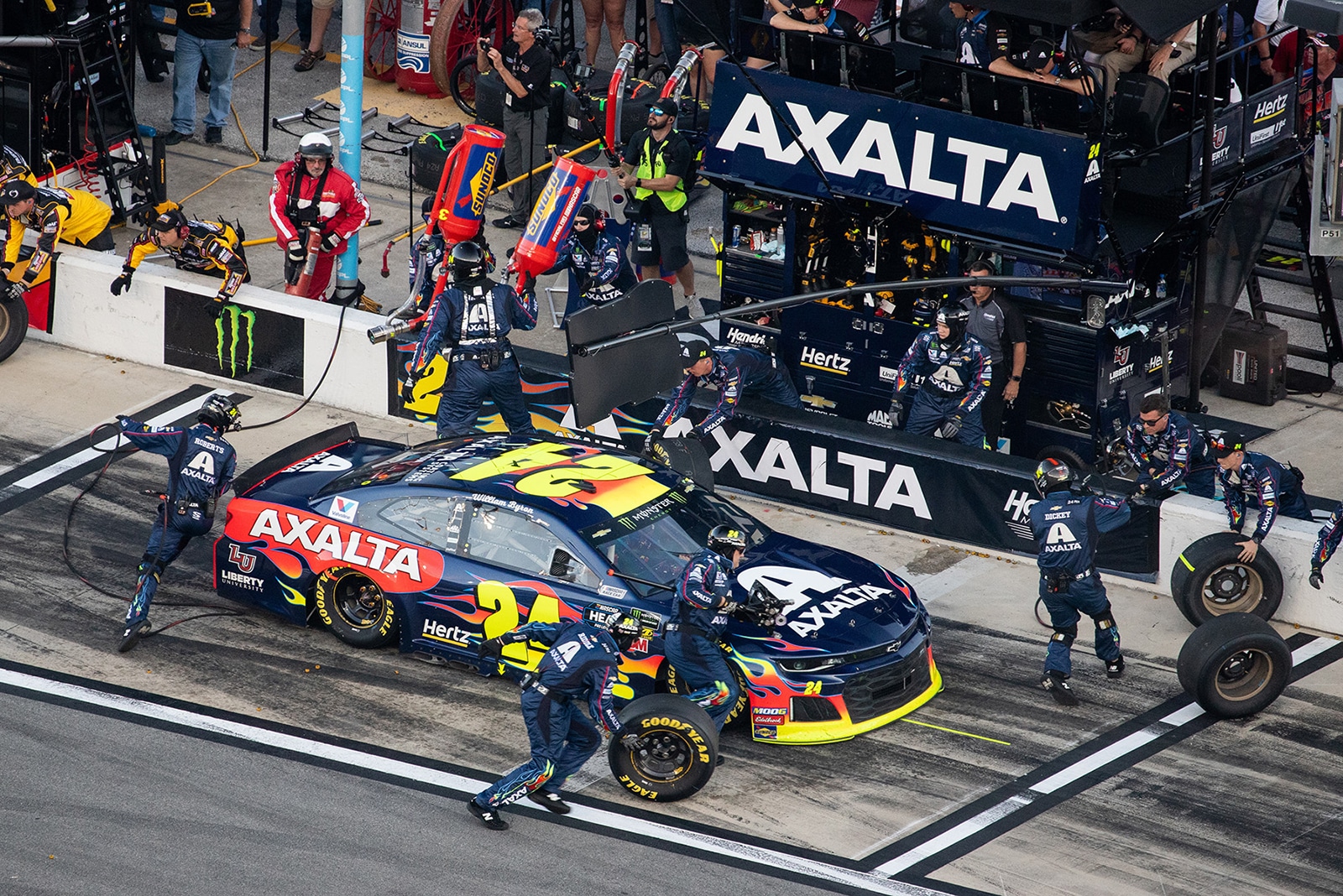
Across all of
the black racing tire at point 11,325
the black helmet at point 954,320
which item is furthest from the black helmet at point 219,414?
the black helmet at point 954,320

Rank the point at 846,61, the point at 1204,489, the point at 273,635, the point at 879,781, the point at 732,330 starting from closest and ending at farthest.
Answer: the point at 879,781
the point at 273,635
the point at 1204,489
the point at 846,61
the point at 732,330

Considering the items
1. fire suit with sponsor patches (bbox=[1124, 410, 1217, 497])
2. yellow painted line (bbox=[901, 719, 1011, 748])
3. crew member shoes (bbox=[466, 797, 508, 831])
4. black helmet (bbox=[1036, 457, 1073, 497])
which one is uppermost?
black helmet (bbox=[1036, 457, 1073, 497])

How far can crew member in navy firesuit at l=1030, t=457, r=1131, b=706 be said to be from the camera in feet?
40.8

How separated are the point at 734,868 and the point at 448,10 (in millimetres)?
12646

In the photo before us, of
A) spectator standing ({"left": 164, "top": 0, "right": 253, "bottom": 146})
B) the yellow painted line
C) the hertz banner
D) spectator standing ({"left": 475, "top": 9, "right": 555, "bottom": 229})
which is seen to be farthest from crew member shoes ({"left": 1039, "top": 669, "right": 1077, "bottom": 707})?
spectator standing ({"left": 164, "top": 0, "right": 253, "bottom": 146})

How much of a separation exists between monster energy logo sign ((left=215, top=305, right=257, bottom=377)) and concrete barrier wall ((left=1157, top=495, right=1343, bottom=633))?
8206mm

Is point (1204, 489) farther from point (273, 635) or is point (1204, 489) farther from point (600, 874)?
point (273, 635)

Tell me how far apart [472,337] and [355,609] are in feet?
9.21

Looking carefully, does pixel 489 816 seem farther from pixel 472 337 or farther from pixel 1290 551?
pixel 1290 551

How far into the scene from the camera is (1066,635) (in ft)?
41.4

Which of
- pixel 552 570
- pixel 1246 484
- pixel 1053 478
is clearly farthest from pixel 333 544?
pixel 1246 484

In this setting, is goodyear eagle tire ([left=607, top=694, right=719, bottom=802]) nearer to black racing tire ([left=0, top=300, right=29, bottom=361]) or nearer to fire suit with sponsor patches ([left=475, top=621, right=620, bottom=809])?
fire suit with sponsor patches ([left=475, top=621, right=620, bottom=809])

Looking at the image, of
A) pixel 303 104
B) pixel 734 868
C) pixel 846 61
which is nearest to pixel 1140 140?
pixel 846 61

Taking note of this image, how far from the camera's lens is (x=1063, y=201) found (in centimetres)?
1455
